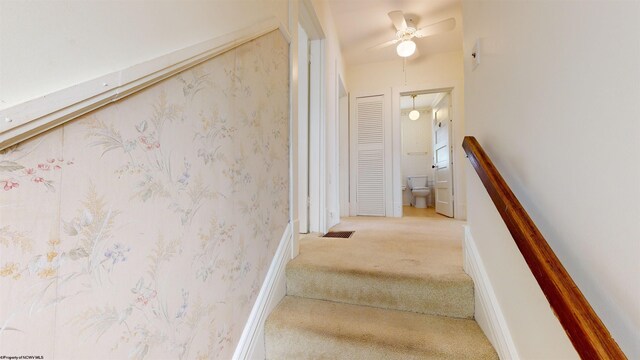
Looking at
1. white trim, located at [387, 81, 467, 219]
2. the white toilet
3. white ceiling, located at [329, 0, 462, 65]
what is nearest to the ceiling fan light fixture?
white ceiling, located at [329, 0, 462, 65]

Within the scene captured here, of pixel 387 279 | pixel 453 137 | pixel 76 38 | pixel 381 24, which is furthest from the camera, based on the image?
pixel 453 137

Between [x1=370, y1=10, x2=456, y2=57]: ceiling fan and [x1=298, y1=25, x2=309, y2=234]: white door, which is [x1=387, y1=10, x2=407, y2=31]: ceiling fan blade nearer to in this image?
[x1=370, y1=10, x2=456, y2=57]: ceiling fan

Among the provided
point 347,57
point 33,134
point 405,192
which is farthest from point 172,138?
point 405,192

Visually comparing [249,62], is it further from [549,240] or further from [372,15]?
[372,15]

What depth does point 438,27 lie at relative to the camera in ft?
9.39

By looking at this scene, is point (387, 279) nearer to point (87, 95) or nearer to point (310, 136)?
point (87, 95)

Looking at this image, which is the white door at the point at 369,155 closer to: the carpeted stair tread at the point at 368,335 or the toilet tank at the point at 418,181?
the toilet tank at the point at 418,181

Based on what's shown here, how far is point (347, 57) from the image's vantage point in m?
3.91

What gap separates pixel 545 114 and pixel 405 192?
6.23 meters

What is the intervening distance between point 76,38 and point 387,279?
1386 millimetres

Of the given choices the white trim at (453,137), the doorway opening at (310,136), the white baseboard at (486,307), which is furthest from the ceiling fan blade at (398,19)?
the white baseboard at (486,307)

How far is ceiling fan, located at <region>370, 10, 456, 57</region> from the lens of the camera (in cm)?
277

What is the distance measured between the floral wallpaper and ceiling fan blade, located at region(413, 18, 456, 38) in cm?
254

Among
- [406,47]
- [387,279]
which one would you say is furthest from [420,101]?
[387,279]
